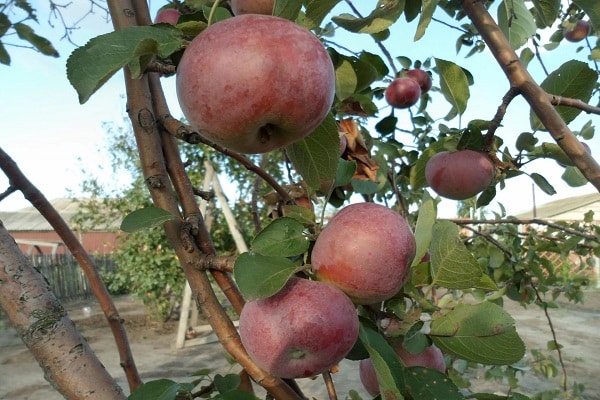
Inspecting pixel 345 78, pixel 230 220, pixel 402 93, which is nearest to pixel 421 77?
pixel 402 93

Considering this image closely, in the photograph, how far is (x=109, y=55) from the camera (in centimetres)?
35

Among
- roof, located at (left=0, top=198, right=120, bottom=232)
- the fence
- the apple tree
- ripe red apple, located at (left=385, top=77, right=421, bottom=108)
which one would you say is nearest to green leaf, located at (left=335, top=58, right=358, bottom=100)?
the apple tree

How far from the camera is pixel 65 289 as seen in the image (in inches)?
329

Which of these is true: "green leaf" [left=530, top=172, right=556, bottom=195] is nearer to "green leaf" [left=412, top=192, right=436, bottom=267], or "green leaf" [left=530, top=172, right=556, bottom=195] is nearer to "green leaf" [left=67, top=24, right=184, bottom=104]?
"green leaf" [left=412, top=192, right=436, bottom=267]

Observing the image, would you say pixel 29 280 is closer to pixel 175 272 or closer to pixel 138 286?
pixel 175 272

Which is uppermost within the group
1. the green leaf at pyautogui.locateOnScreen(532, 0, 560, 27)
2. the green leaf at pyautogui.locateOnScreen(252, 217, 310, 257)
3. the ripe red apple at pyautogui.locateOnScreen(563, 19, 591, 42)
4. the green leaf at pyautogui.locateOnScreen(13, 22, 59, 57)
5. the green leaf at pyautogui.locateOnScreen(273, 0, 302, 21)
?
the green leaf at pyautogui.locateOnScreen(13, 22, 59, 57)

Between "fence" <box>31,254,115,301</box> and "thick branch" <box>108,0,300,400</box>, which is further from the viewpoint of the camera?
"fence" <box>31,254,115,301</box>

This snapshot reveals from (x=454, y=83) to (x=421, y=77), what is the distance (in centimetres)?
100

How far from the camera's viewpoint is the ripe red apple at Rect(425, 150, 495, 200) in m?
0.93

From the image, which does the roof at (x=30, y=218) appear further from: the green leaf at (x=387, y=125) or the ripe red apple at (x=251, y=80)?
the ripe red apple at (x=251, y=80)

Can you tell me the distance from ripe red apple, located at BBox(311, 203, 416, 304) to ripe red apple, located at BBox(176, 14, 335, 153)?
145 millimetres

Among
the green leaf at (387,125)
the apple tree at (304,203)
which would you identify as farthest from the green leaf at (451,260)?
the green leaf at (387,125)

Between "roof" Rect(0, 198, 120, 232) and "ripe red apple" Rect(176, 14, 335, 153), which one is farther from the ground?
"ripe red apple" Rect(176, 14, 335, 153)

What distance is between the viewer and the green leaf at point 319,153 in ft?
1.61
